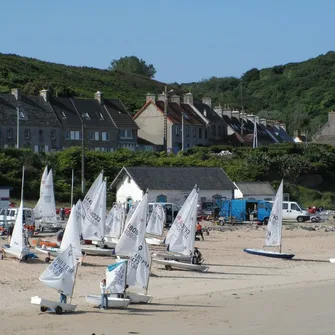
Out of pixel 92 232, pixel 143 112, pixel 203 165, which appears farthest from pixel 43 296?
pixel 143 112

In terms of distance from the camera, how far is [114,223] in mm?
36844

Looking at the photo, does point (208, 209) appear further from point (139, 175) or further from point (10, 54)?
point (10, 54)

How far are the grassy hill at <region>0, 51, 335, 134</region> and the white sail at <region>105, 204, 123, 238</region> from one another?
5133cm

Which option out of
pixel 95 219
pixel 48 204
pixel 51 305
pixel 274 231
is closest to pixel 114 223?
pixel 95 219

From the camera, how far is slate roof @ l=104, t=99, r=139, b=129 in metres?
76.6

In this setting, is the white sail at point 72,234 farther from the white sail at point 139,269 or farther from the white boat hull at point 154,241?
the white boat hull at point 154,241

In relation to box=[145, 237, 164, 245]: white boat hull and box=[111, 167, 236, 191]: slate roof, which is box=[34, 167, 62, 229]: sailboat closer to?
box=[145, 237, 164, 245]: white boat hull

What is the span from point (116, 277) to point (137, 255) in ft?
4.35

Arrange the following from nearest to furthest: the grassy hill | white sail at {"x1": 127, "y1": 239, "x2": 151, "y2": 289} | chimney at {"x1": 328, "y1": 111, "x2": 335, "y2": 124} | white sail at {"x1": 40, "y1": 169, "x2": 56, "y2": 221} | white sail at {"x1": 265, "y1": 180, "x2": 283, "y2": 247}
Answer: white sail at {"x1": 127, "y1": 239, "x2": 151, "y2": 289}
white sail at {"x1": 265, "y1": 180, "x2": 283, "y2": 247}
white sail at {"x1": 40, "y1": 169, "x2": 56, "y2": 221}
chimney at {"x1": 328, "y1": 111, "x2": 335, "y2": 124}
the grassy hill

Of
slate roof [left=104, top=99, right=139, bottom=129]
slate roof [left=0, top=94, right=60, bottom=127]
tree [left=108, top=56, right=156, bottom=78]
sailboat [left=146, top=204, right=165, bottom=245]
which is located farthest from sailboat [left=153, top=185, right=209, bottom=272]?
tree [left=108, top=56, right=156, bottom=78]

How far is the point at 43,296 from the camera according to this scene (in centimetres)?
2341

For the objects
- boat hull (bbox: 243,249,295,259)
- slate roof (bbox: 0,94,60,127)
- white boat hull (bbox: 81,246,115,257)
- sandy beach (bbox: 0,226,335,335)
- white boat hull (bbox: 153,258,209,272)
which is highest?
slate roof (bbox: 0,94,60,127)

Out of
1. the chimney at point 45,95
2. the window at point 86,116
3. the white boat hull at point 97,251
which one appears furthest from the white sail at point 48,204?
the window at point 86,116

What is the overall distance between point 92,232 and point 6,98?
128 feet
